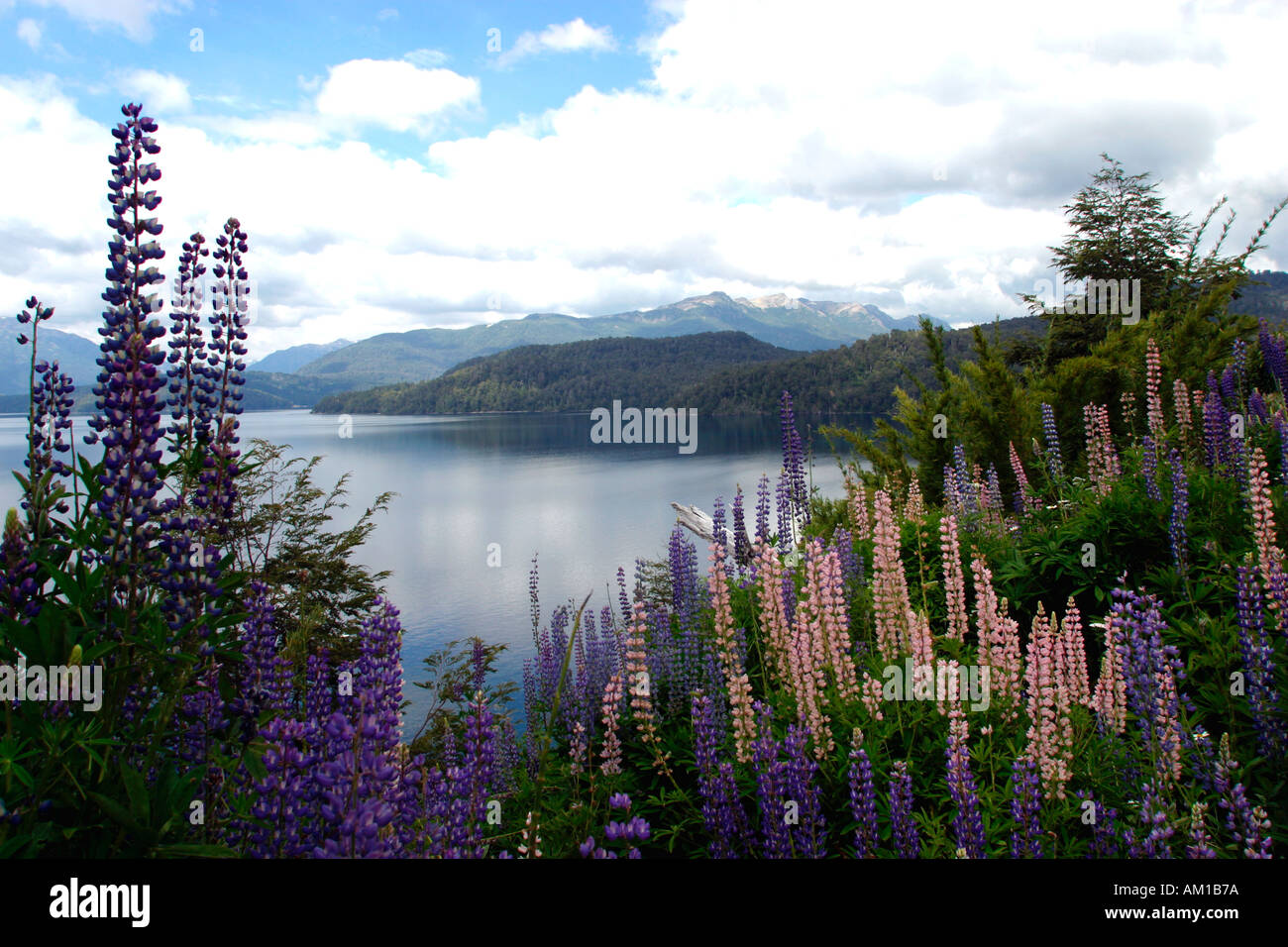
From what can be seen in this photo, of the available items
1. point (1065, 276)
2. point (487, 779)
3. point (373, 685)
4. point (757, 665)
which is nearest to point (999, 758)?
point (757, 665)

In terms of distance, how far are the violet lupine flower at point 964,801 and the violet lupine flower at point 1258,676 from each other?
5.53 feet

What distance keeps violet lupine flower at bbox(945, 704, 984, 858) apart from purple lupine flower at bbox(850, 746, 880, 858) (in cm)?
33

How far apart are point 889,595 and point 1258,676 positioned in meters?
1.84

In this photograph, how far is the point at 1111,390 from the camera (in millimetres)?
11070

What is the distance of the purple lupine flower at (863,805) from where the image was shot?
2977 mm

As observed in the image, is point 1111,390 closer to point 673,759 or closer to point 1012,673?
point 1012,673

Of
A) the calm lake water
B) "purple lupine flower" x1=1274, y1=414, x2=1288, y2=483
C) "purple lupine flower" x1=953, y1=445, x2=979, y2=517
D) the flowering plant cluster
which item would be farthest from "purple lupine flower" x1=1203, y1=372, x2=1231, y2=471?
the calm lake water

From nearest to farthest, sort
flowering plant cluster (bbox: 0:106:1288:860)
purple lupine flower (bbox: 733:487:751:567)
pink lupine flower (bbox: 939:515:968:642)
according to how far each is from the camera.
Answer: flowering plant cluster (bbox: 0:106:1288:860)
pink lupine flower (bbox: 939:515:968:642)
purple lupine flower (bbox: 733:487:751:567)

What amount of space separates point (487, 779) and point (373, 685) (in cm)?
88

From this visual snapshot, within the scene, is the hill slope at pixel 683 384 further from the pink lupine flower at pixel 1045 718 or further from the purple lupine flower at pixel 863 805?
the purple lupine flower at pixel 863 805

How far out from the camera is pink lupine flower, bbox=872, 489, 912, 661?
4.52 meters

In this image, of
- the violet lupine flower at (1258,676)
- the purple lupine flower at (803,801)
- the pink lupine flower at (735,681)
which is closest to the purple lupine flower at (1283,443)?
the violet lupine flower at (1258,676)

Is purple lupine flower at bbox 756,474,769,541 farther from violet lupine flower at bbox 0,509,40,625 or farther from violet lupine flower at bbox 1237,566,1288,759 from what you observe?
violet lupine flower at bbox 0,509,40,625

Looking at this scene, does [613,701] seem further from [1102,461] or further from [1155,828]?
[1102,461]
